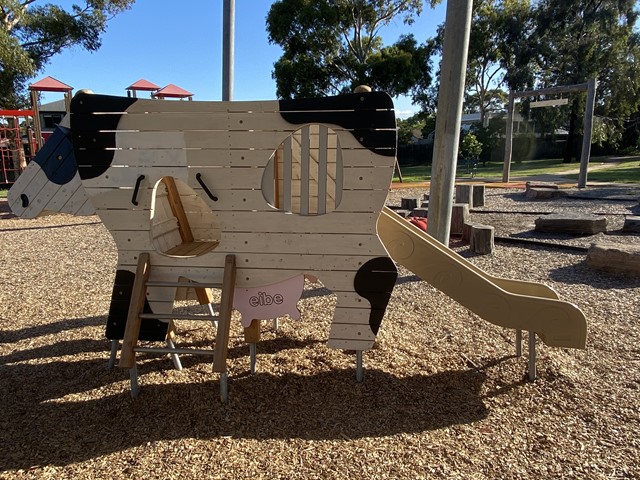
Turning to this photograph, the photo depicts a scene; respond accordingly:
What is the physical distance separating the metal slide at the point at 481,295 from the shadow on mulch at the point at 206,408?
0.50m

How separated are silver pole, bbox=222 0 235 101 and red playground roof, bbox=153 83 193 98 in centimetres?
1307

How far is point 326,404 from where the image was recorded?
2.76 meters

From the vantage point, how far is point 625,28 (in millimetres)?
30891

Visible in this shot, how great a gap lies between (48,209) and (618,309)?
16.2ft

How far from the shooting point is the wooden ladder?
2703 mm

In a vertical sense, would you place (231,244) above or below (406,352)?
above

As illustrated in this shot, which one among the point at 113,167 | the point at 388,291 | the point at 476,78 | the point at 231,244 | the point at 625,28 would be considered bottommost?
the point at 388,291

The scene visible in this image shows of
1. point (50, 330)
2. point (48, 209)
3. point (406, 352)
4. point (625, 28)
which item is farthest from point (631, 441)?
point (625, 28)

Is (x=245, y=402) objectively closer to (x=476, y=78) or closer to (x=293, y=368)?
(x=293, y=368)

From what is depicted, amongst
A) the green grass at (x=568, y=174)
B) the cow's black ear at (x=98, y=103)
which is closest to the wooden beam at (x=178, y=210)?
the cow's black ear at (x=98, y=103)

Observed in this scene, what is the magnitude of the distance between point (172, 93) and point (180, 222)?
15.1m

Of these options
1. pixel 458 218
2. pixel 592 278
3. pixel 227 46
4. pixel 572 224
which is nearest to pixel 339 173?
pixel 227 46

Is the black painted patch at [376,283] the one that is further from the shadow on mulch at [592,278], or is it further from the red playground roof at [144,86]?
the red playground roof at [144,86]

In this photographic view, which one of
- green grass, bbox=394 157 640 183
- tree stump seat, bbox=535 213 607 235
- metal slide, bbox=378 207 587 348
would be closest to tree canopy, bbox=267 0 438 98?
green grass, bbox=394 157 640 183
